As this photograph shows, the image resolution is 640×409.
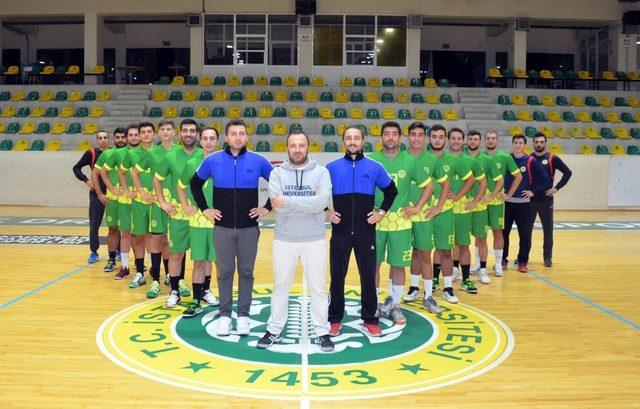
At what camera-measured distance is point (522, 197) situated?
831 cm

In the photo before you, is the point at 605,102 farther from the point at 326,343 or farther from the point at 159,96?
the point at 326,343

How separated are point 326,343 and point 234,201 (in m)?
1.45

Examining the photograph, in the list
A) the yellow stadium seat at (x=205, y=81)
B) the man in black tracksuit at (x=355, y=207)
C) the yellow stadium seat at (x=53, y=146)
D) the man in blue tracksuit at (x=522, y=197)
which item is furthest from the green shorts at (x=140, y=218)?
the yellow stadium seat at (x=205, y=81)

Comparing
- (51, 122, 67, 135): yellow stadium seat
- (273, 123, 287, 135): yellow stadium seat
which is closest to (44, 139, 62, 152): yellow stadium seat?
(51, 122, 67, 135): yellow stadium seat

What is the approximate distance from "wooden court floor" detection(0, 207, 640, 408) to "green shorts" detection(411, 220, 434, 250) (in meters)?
0.98

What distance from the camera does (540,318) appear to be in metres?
6.14

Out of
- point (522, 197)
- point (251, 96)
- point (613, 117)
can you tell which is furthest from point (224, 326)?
point (613, 117)

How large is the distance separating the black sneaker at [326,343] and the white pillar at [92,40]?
20.0m

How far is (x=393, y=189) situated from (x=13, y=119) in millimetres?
17442

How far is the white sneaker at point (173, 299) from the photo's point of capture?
20.9 feet

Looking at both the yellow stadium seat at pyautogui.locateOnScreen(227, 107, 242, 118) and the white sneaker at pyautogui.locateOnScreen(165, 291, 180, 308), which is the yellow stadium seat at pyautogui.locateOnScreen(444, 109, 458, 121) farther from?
the white sneaker at pyautogui.locateOnScreen(165, 291, 180, 308)

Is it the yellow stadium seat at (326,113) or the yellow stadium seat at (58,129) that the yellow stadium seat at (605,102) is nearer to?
the yellow stadium seat at (326,113)

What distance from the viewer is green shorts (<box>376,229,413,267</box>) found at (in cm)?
576

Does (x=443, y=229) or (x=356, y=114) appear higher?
(x=356, y=114)
